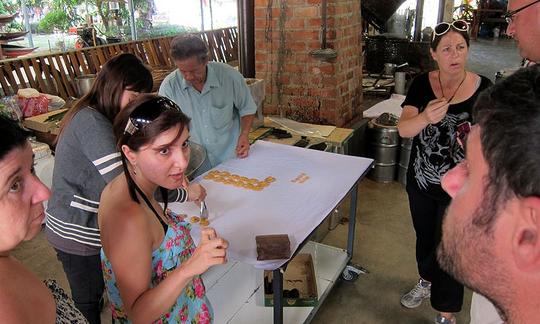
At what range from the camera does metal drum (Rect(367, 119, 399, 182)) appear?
442cm

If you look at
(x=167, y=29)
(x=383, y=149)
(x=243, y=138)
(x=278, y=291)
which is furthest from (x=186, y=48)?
(x=167, y=29)

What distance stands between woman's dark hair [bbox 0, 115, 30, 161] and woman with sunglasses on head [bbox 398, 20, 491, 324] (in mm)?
1864

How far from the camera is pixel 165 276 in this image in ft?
4.61

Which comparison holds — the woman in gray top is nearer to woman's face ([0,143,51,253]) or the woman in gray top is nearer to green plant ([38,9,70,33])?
woman's face ([0,143,51,253])

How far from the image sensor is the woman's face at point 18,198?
884mm

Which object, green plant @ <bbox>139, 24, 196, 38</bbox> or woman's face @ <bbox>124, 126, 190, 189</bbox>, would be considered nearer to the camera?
woman's face @ <bbox>124, 126, 190, 189</bbox>

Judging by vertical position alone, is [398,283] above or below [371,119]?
below

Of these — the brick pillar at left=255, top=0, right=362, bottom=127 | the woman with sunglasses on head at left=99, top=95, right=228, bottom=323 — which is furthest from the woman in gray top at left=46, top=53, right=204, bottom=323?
the brick pillar at left=255, top=0, right=362, bottom=127

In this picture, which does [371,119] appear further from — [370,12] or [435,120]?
[435,120]

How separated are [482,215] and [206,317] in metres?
1.18

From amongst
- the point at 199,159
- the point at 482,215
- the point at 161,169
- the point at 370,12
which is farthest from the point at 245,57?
the point at 482,215

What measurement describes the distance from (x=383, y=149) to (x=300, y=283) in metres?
2.21

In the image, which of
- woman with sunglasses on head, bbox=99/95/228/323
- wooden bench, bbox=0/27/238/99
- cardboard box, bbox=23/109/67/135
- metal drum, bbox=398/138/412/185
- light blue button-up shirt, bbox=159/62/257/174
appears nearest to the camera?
woman with sunglasses on head, bbox=99/95/228/323

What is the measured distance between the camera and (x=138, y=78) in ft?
5.90
